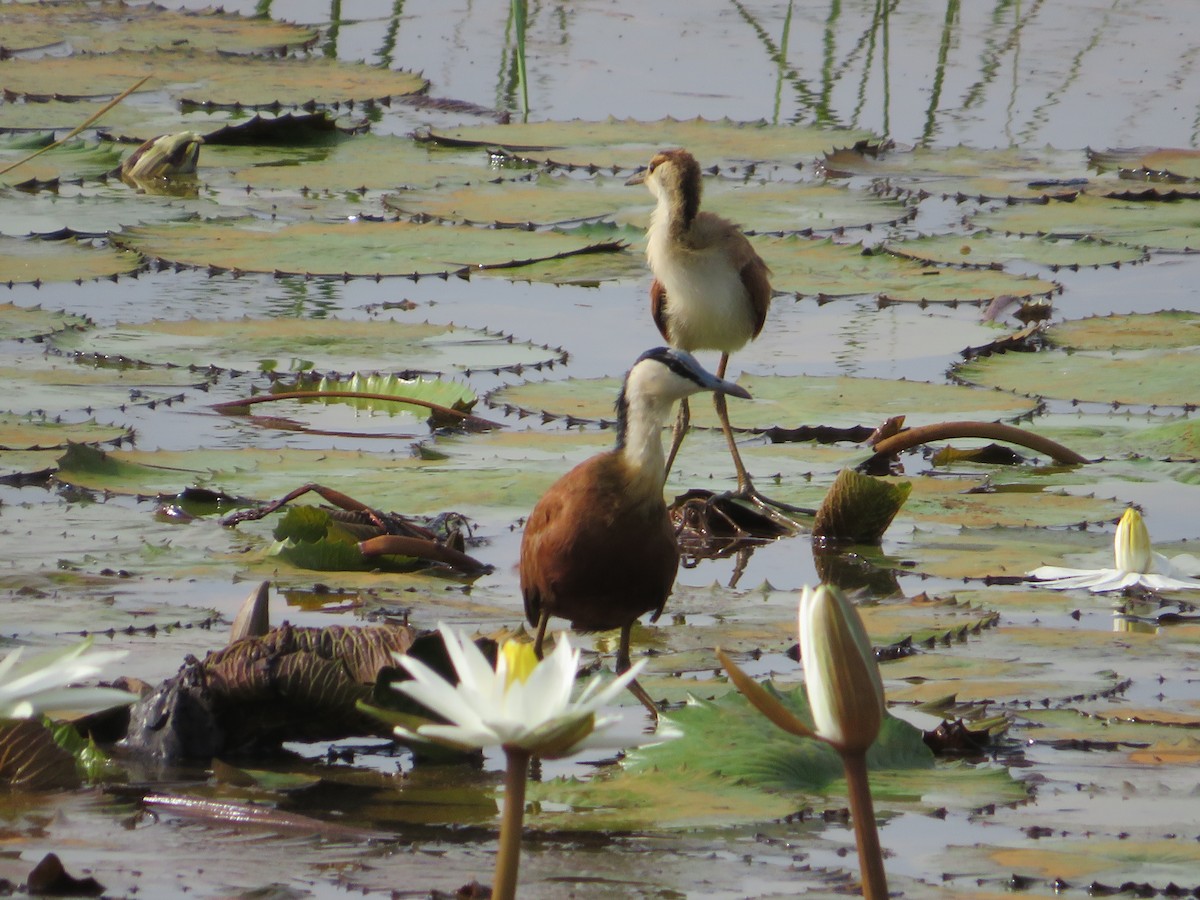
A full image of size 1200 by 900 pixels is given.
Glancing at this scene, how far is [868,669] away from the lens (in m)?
1.57

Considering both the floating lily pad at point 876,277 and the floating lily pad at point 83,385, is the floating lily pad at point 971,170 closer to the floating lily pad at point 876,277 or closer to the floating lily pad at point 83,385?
the floating lily pad at point 876,277

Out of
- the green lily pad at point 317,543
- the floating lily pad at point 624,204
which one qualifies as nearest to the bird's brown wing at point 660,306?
the green lily pad at point 317,543

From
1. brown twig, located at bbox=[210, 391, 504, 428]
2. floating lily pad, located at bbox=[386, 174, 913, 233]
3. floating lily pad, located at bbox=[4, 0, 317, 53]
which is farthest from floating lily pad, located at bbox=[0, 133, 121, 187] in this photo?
brown twig, located at bbox=[210, 391, 504, 428]

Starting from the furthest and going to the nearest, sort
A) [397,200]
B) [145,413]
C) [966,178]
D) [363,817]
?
[966,178]
[397,200]
[145,413]
[363,817]

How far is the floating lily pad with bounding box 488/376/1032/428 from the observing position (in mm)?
5727

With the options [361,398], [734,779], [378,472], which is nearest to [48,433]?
[378,472]

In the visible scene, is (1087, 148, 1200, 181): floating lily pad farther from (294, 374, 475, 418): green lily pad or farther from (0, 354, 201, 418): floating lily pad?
(0, 354, 201, 418): floating lily pad

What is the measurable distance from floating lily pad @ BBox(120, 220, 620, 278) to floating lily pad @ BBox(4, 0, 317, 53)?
4.19m

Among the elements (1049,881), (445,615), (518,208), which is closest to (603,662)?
(445,615)

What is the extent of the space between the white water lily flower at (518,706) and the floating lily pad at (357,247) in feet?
18.2

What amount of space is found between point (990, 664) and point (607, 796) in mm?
1089

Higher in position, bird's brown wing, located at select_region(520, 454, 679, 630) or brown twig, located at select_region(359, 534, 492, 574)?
bird's brown wing, located at select_region(520, 454, 679, 630)

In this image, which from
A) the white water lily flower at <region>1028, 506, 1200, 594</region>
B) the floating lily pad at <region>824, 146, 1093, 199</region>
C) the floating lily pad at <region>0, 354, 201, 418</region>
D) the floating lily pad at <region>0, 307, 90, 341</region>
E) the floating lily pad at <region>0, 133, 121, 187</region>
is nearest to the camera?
the white water lily flower at <region>1028, 506, 1200, 594</region>

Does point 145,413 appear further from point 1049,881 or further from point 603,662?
point 1049,881
